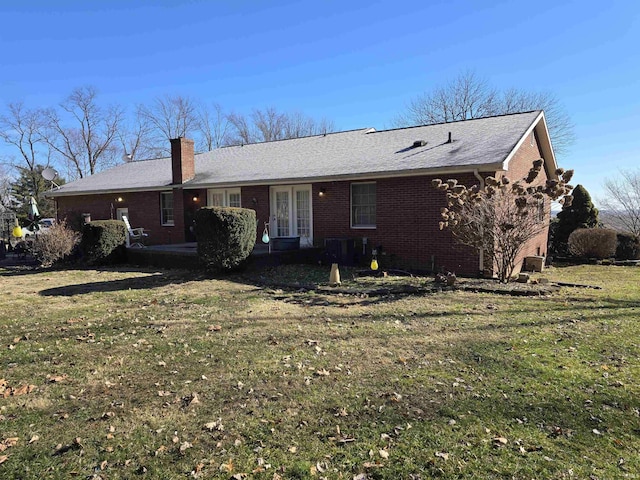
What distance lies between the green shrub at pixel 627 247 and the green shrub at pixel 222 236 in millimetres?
13676

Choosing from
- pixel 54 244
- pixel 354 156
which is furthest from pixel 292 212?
pixel 54 244

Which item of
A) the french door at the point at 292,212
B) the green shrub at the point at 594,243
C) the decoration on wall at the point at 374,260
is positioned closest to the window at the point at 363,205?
the decoration on wall at the point at 374,260

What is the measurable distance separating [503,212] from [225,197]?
32.9 ft

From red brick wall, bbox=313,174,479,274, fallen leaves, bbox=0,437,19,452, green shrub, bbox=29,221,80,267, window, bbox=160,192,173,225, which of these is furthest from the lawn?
window, bbox=160,192,173,225

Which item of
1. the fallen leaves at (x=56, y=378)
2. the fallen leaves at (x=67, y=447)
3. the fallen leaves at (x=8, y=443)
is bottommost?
the fallen leaves at (x=67, y=447)

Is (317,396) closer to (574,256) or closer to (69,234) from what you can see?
(69,234)

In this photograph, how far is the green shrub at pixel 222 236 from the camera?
10.1 metres

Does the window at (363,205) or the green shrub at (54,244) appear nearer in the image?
the window at (363,205)

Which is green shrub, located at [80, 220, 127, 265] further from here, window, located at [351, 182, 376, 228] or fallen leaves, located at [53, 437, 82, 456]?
fallen leaves, located at [53, 437, 82, 456]

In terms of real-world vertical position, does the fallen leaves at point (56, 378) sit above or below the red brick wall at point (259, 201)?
below

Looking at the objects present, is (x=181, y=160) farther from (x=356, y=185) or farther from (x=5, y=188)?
(x=5, y=188)

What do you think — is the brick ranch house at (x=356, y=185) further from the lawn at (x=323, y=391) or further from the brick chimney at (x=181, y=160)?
the lawn at (x=323, y=391)

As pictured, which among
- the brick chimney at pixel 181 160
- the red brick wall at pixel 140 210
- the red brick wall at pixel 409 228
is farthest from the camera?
the red brick wall at pixel 140 210

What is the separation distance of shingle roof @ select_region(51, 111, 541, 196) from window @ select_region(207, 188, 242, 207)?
561mm
